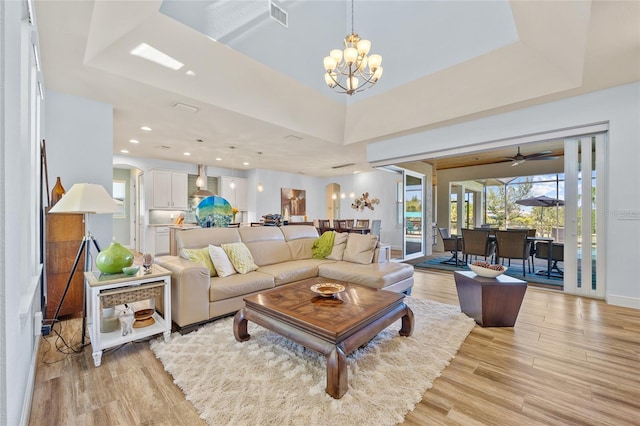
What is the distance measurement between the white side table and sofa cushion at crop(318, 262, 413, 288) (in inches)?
76.5

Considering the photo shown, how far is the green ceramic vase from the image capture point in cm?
238

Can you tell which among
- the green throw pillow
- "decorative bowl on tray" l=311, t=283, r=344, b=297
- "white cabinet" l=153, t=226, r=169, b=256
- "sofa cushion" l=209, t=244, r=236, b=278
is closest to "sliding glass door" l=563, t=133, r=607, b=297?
"decorative bowl on tray" l=311, t=283, r=344, b=297

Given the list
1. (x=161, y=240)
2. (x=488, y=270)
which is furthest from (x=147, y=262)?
(x=161, y=240)

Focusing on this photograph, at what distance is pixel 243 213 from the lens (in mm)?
9164

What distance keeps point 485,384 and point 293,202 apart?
8525mm

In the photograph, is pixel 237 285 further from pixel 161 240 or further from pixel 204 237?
pixel 161 240

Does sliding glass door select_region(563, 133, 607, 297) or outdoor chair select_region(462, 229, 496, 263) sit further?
outdoor chair select_region(462, 229, 496, 263)

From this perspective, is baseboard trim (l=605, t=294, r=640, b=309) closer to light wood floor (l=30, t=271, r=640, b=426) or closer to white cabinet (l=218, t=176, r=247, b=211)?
light wood floor (l=30, t=271, r=640, b=426)

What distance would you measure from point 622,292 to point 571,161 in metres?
1.90

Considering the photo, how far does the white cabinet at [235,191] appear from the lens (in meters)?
8.60

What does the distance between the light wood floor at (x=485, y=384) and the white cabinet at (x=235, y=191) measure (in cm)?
611

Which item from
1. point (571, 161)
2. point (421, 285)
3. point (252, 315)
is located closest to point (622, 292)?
point (571, 161)

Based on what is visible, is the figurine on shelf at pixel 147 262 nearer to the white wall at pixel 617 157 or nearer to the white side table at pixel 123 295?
the white side table at pixel 123 295

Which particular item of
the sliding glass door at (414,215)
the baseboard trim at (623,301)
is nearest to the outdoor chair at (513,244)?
the baseboard trim at (623,301)
